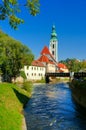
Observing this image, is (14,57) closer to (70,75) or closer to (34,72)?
(70,75)

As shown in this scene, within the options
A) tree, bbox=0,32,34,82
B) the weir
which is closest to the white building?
the weir

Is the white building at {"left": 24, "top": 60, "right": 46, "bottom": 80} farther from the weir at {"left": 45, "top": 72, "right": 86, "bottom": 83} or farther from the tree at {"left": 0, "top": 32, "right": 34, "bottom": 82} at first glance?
the tree at {"left": 0, "top": 32, "right": 34, "bottom": 82}

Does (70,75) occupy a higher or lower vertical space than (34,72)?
lower

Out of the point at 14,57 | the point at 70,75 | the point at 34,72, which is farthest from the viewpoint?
the point at 34,72

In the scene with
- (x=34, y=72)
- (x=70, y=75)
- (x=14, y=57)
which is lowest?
(x=70, y=75)

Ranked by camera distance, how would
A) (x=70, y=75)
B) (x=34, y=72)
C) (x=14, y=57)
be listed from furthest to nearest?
1. (x=34, y=72)
2. (x=70, y=75)
3. (x=14, y=57)

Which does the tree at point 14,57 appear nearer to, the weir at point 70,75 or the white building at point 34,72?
the weir at point 70,75

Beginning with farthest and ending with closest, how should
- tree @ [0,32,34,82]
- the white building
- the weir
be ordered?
1. the white building
2. the weir
3. tree @ [0,32,34,82]

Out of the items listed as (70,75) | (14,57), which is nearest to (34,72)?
(70,75)

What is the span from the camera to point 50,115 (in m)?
33.0

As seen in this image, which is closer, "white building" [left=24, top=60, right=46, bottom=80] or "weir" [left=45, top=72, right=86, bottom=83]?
"weir" [left=45, top=72, right=86, bottom=83]

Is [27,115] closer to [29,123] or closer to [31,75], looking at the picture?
[29,123]

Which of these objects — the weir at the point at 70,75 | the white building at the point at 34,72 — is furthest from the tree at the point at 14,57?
the white building at the point at 34,72

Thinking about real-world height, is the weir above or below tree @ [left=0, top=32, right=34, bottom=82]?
below
